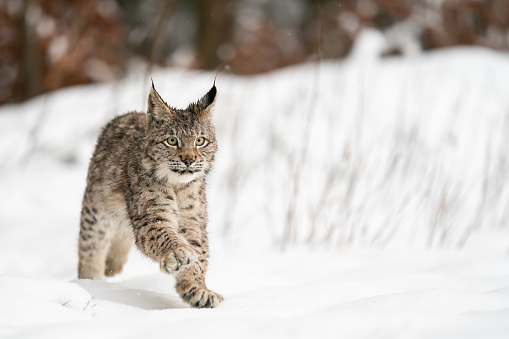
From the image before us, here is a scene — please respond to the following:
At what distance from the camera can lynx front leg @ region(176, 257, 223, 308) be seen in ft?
8.61

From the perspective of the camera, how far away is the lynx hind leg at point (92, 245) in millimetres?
3625

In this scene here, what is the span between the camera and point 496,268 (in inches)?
143

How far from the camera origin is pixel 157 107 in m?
3.04

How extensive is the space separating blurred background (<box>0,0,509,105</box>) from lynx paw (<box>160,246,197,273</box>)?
557 cm

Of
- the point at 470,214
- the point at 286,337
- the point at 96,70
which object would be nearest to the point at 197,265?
the point at 286,337

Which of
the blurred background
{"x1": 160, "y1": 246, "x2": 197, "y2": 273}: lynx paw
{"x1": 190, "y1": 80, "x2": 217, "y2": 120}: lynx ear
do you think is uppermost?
the blurred background

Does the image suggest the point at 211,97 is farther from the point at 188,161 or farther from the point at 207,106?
the point at 188,161

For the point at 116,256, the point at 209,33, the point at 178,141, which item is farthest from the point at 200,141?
the point at 209,33

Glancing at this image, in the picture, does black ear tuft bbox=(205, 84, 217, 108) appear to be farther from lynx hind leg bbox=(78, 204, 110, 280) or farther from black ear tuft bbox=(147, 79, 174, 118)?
lynx hind leg bbox=(78, 204, 110, 280)

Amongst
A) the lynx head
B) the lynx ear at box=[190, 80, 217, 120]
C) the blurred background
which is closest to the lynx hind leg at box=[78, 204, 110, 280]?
the lynx head

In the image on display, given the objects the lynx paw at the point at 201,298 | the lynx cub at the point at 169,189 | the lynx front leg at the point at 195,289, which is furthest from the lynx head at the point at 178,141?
the lynx paw at the point at 201,298

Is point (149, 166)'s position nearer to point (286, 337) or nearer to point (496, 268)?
Result: point (286, 337)

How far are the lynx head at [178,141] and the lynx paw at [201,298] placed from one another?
0.54 m

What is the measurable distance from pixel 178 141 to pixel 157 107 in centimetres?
22
